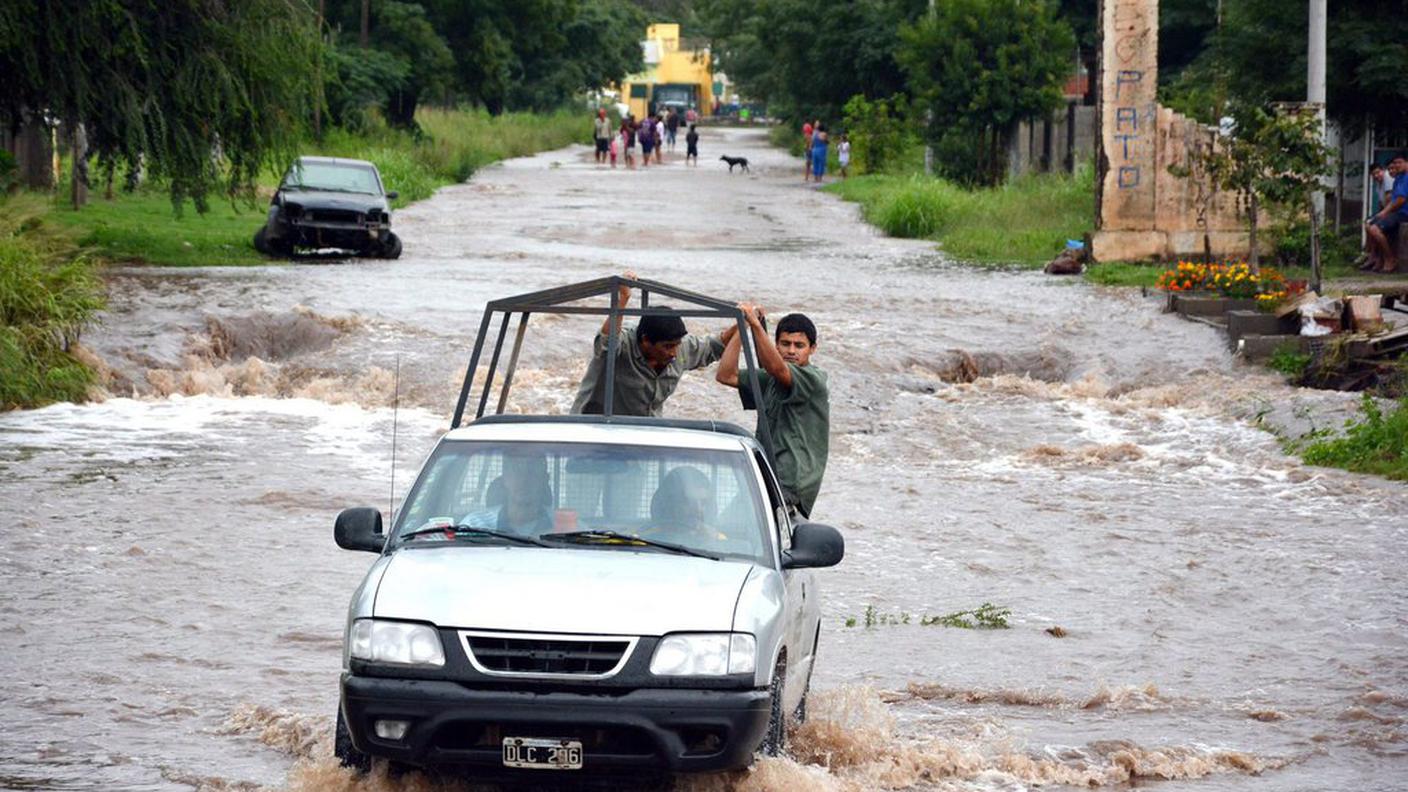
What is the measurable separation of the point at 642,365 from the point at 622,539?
223cm

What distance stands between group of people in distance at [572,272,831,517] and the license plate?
7.46 ft

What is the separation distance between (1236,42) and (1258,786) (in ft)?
81.2

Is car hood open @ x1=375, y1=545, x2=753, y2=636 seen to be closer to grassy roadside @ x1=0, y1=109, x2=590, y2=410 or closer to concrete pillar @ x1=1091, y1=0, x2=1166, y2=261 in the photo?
grassy roadside @ x1=0, y1=109, x2=590, y2=410

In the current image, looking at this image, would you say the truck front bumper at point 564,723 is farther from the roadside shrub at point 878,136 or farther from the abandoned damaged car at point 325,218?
the roadside shrub at point 878,136

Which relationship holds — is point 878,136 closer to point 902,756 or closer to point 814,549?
point 902,756

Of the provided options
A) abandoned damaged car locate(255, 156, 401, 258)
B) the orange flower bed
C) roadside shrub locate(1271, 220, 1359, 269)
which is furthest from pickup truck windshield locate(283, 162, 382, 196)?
roadside shrub locate(1271, 220, 1359, 269)

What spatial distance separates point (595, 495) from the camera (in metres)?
7.35

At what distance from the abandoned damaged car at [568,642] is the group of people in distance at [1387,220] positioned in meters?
21.3

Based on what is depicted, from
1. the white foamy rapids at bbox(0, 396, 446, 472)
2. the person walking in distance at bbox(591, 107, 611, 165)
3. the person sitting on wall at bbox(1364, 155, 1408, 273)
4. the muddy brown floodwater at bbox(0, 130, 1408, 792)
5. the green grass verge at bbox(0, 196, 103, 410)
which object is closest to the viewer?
the muddy brown floodwater at bbox(0, 130, 1408, 792)

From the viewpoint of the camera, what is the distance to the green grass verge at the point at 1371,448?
55.2 feet

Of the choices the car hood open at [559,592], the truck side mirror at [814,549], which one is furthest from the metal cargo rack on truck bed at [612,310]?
the car hood open at [559,592]

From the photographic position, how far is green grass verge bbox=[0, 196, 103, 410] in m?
18.8

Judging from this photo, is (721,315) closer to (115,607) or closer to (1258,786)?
(1258,786)

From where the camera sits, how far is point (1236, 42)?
→ 30969 mm
